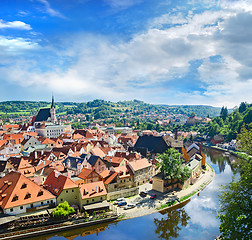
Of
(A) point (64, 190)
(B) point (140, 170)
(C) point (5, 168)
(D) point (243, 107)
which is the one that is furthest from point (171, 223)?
(D) point (243, 107)

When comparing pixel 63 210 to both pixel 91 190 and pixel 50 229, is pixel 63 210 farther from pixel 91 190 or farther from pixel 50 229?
pixel 91 190

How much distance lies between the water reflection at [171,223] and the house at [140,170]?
10245 mm

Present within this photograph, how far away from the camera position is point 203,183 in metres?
49.1

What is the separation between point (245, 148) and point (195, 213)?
836 inches

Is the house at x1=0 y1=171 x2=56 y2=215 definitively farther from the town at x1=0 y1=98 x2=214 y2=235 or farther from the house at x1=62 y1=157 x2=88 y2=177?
the house at x1=62 y1=157 x2=88 y2=177

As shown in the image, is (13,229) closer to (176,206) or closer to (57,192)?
(57,192)

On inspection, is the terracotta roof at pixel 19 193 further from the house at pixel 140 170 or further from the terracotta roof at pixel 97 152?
the terracotta roof at pixel 97 152

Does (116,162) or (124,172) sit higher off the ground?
(116,162)

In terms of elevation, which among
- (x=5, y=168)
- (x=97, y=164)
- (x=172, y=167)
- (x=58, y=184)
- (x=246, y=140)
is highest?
(x=246, y=140)

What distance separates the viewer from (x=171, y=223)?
1267 inches

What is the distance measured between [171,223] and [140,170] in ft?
45.9

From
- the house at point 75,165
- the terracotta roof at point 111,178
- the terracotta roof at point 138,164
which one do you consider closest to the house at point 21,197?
the terracotta roof at point 111,178

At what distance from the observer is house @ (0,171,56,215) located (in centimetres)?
2927

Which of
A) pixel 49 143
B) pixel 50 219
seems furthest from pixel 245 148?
pixel 49 143
